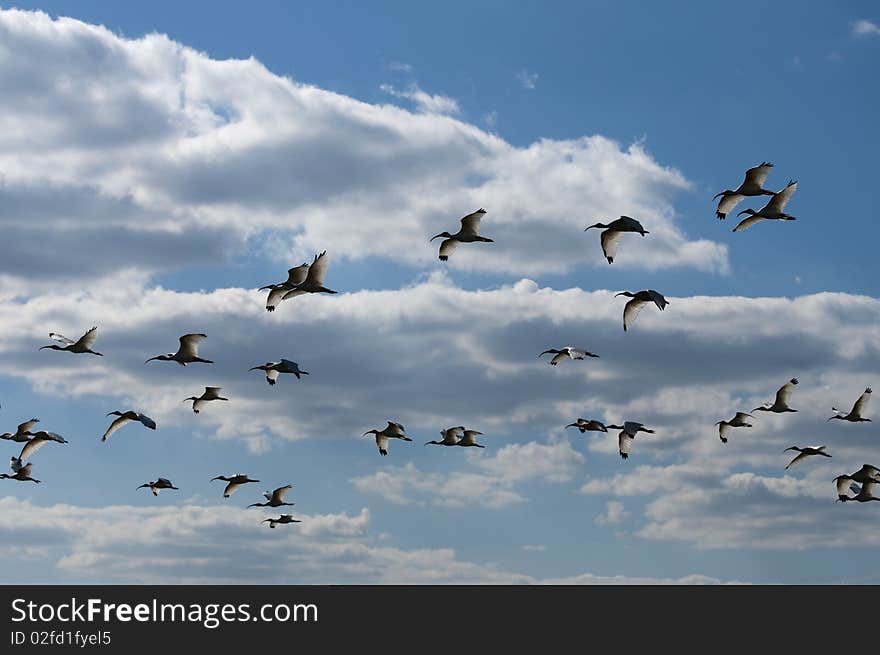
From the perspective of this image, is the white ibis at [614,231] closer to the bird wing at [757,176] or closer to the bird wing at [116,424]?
the bird wing at [757,176]

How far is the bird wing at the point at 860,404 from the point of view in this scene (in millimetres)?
75250

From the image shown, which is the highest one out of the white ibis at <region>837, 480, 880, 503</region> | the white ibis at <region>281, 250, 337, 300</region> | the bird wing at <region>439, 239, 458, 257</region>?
the bird wing at <region>439, 239, 458, 257</region>

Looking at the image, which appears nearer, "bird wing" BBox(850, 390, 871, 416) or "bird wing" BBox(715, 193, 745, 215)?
"bird wing" BBox(715, 193, 745, 215)

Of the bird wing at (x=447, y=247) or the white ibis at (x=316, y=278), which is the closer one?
the white ibis at (x=316, y=278)

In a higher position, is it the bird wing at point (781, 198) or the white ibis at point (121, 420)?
the bird wing at point (781, 198)

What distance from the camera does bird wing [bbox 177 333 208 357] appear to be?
69688mm

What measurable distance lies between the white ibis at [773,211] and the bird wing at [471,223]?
14949 millimetres

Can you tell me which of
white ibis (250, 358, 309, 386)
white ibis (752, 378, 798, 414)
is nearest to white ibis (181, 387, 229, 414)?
white ibis (250, 358, 309, 386)

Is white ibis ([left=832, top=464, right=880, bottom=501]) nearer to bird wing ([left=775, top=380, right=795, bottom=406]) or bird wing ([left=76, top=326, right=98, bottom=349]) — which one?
bird wing ([left=775, top=380, right=795, bottom=406])

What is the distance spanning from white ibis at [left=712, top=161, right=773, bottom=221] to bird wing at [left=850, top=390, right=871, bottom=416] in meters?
15.9

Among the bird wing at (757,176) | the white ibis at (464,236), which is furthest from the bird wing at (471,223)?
the bird wing at (757,176)

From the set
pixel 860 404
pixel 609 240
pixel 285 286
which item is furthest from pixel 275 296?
pixel 860 404
